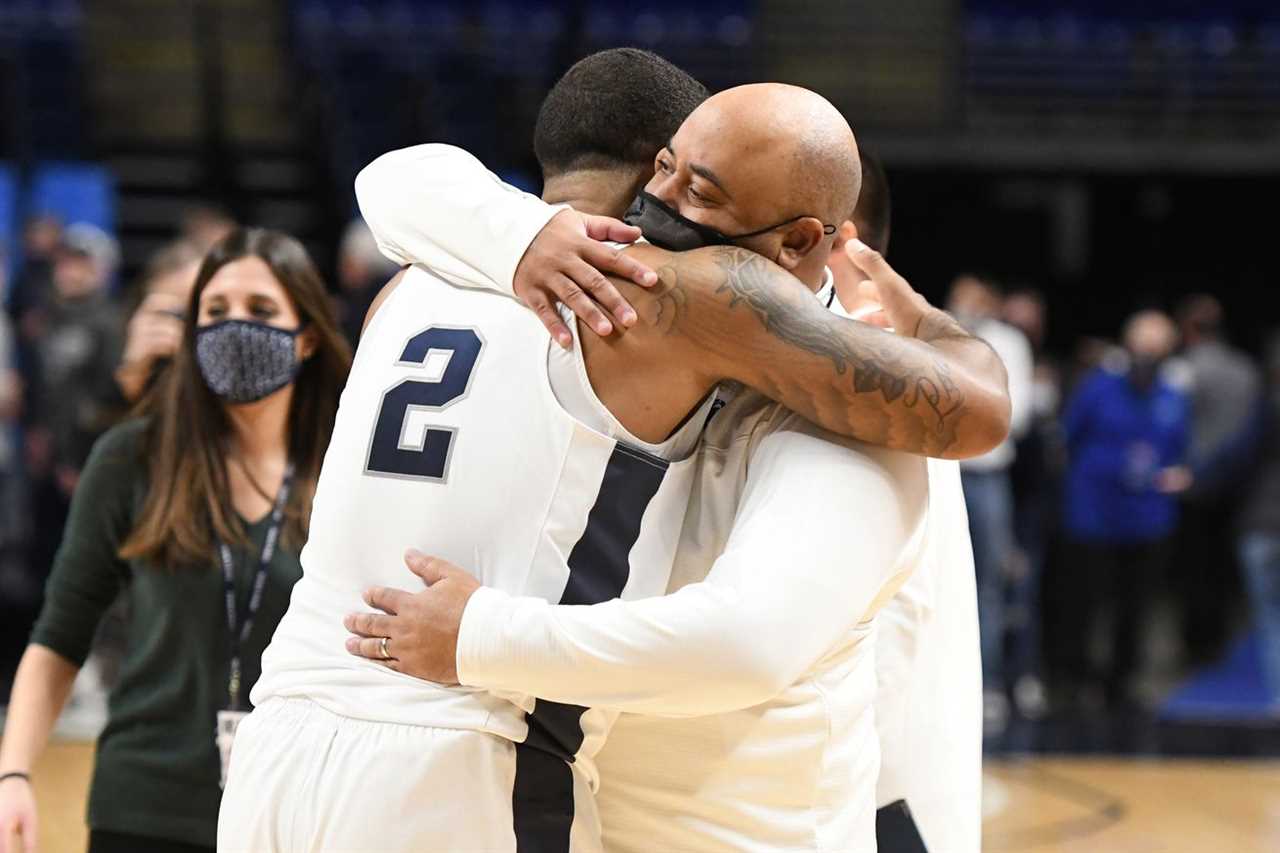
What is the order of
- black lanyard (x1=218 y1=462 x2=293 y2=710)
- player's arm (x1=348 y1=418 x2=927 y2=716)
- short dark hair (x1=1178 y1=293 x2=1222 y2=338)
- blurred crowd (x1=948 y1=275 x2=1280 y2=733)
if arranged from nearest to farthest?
player's arm (x1=348 y1=418 x2=927 y2=716), black lanyard (x1=218 y1=462 x2=293 y2=710), blurred crowd (x1=948 y1=275 x2=1280 y2=733), short dark hair (x1=1178 y1=293 x2=1222 y2=338)

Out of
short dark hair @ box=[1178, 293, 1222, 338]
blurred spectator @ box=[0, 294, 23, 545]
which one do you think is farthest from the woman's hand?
short dark hair @ box=[1178, 293, 1222, 338]

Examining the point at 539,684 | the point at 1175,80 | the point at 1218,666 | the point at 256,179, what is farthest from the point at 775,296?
the point at 1175,80

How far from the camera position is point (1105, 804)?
6.60 meters

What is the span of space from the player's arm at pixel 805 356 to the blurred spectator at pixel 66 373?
5.10m

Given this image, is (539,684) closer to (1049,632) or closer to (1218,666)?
(1049,632)

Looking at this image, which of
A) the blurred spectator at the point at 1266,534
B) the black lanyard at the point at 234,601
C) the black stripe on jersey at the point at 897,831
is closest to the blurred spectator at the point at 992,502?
→ the blurred spectator at the point at 1266,534

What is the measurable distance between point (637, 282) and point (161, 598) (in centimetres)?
133

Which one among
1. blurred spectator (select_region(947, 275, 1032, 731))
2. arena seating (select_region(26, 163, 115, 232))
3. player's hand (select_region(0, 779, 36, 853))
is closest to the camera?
player's hand (select_region(0, 779, 36, 853))

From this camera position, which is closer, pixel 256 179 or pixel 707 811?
pixel 707 811

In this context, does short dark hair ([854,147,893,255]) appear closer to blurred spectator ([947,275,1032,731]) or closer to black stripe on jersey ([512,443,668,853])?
black stripe on jersey ([512,443,668,853])

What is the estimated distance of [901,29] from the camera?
46.8 feet

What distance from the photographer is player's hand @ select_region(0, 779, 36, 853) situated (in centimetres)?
286

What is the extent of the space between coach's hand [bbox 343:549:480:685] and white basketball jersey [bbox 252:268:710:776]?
3cm

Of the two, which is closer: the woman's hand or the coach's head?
the coach's head
